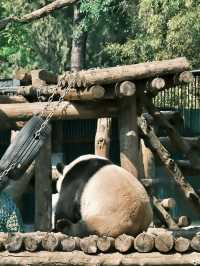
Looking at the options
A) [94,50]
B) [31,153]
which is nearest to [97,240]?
[31,153]

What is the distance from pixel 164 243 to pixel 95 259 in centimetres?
46

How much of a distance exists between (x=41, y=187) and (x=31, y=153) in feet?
4.42

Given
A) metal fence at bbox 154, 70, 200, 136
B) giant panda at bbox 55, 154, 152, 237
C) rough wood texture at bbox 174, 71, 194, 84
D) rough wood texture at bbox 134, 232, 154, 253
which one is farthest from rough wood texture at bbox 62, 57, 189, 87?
metal fence at bbox 154, 70, 200, 136

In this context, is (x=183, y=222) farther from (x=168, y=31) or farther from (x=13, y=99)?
(x=168, y=31)

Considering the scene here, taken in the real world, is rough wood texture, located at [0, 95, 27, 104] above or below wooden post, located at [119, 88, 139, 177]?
above

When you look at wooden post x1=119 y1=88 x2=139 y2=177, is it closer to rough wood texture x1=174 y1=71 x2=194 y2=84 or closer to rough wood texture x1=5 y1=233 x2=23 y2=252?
rough wood texture x1=174 y1=71 x2=194 y2=84

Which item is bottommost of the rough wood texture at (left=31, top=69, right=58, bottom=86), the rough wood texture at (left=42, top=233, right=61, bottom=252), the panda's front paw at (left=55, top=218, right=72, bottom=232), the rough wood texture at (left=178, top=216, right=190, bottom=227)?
the rough wood texture at (left=178, top=216, right=190, bottom=227)

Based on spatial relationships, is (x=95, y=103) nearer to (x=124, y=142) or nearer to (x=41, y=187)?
(x=124, y=142)

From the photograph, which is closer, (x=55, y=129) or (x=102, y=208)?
(x=102, y=208)

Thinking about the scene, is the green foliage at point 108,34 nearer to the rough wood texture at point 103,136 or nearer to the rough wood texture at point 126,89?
the rough wood texture at point 103,136

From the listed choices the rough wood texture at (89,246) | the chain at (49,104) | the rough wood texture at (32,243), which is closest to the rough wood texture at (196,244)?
the rough wood texture at (89,246)

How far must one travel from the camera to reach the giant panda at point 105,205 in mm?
6066

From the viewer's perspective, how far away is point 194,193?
26.4 feet

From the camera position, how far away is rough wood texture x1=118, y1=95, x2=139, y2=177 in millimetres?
6449
